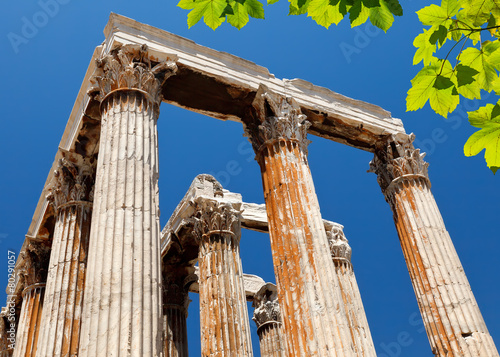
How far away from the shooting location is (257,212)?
20.2 metres

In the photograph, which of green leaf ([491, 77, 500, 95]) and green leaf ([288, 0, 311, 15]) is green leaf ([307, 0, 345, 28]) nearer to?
green leaf ([288, 0, 311, 15])

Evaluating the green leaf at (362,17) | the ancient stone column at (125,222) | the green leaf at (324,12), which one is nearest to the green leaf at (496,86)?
the green leaf at (362,17)

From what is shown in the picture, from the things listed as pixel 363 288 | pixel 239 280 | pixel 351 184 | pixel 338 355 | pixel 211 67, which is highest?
pixel 351 184

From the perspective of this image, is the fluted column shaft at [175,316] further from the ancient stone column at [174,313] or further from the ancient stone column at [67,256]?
the ancient stone column at [67,256]

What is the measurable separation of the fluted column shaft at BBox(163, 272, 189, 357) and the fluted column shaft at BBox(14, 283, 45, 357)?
15.7ft

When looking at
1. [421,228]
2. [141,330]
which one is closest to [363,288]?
[421,228]

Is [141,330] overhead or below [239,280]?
below

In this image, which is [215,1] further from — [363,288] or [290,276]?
[363,288]

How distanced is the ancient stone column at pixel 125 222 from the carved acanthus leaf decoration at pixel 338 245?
11.2 metres

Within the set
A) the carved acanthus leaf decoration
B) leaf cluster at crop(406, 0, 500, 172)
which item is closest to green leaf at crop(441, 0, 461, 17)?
leaf cluster at crop(406, 0, 500, 172)

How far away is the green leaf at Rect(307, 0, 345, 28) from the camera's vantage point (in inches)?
154

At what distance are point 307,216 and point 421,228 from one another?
4095mm

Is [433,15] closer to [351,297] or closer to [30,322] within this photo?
[30,322]

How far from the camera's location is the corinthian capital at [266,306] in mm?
20797
